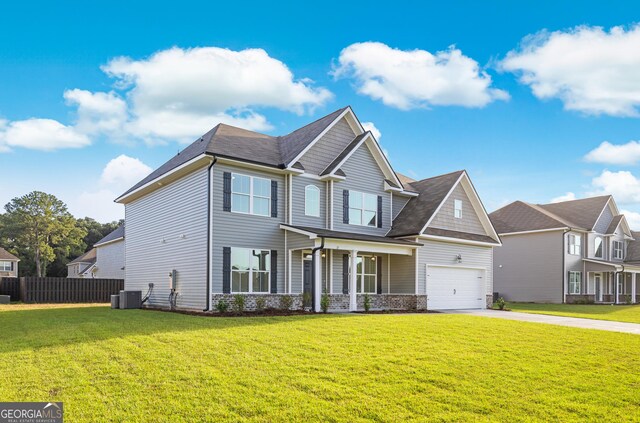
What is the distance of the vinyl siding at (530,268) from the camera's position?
35.7 metres

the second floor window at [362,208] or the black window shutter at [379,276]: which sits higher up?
the second floor window at [362,208]

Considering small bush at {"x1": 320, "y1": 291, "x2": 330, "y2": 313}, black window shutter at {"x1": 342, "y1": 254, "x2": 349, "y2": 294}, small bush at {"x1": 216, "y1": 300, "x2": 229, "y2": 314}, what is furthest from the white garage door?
small bush at {"x1": 216, "y1": 300, "x2": 229, "y2": 314}

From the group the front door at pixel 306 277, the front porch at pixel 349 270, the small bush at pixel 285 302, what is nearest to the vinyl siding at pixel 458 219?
the front porch at pixel 349 270

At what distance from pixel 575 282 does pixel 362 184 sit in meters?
22.1

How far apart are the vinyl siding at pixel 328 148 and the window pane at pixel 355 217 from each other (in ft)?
7.83

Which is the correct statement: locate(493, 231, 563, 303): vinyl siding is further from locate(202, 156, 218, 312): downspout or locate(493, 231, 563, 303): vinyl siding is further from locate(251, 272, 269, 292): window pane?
locate(202, 156, 218, 312): downspout

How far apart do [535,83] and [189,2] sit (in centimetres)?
1361

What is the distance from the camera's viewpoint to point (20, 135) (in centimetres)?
2248

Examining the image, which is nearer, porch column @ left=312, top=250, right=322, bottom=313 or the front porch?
porch column @ left=312, top=250, right=322, bottom=313

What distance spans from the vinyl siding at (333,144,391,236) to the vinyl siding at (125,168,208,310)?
5782mm

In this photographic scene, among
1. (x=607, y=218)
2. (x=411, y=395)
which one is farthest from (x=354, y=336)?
(x=607, y=218)

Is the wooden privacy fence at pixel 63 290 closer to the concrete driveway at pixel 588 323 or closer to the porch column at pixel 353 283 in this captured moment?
the porch column at pixel 353 283

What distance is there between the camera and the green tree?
6103 centimetres

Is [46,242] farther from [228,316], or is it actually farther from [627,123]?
[627,123]
